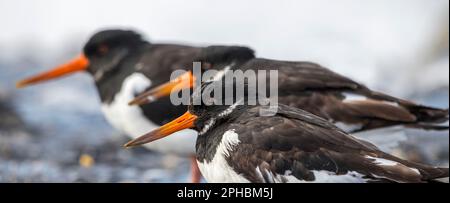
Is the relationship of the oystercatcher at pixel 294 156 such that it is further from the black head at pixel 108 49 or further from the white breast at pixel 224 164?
the black head at pixel 108 49

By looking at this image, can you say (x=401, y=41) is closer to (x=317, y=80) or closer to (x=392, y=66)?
(x=392, y=66)

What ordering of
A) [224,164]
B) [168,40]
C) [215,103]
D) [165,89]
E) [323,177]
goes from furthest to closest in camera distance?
[168,40] → [165,89] → [215,103] → [224,164] → [323,177]

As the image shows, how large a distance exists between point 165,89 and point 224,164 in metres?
1.80

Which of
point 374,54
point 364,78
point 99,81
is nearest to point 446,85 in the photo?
point 364,78

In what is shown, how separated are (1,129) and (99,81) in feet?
6.07

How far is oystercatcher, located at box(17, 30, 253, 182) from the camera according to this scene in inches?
249

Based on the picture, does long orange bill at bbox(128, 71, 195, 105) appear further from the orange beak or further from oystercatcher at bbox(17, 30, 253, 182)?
the orange beak

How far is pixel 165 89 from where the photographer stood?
238 inches

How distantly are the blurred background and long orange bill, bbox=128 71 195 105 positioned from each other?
110 cm

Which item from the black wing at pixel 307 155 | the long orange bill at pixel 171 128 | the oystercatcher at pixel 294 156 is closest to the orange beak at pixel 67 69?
the long orange bill at pixel 171 128

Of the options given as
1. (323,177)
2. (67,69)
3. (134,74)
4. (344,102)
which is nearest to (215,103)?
(323,177)

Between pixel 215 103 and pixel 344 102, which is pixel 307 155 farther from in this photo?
pixel 344 102

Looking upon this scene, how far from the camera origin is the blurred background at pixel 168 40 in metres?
7.52

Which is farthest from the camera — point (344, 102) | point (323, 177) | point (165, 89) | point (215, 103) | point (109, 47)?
point (109, 47)
